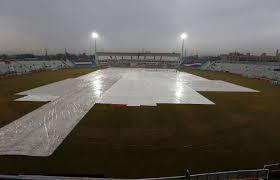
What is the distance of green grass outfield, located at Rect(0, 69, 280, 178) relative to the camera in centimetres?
656

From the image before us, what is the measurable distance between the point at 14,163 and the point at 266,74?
1770 inches

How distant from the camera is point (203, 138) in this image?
8961 mm

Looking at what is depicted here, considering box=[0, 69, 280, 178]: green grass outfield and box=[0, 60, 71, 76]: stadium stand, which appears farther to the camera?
box=[0, 60, 71, 76]: stadium stand

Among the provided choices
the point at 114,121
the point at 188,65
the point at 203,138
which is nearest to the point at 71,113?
the point at 114,121

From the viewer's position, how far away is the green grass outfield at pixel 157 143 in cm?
656

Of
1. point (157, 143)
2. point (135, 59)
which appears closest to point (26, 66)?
point (135, 59)

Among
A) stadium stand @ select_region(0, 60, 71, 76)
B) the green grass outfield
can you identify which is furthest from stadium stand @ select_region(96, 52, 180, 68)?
the green grass outfield

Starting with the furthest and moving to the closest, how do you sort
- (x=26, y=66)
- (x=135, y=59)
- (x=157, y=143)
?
(x=135, y=59) < (x=26, y=66) < (x=157, y=143)

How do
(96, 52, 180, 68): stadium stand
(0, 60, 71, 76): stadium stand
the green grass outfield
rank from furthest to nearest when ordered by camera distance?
(96, 52, 180, 68): stadium stand
(0, 60, 71, 76): stadium stand
the green grass outfield

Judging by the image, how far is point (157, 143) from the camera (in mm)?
8391

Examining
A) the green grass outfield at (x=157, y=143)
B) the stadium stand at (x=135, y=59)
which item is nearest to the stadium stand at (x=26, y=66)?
the stadium stand at (x=135, y=59)

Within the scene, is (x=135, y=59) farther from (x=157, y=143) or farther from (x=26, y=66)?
(x=157, y=143)

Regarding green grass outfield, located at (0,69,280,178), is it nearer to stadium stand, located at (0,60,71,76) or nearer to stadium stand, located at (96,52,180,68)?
stadium stand, located at (0,60,71,76)

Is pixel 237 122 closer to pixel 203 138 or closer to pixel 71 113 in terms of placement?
pixel 203 138
